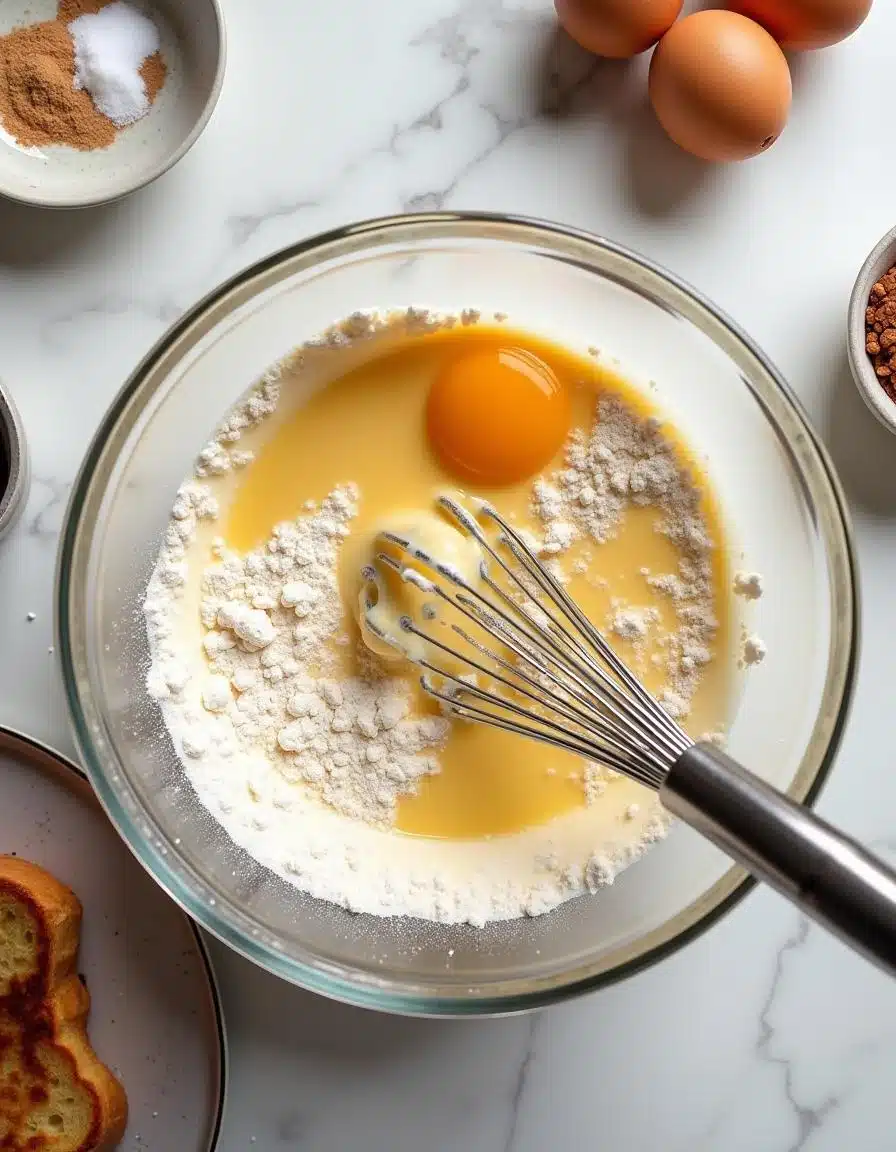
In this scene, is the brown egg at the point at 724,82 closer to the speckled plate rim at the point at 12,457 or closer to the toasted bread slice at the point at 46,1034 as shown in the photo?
the speckled plate rim at the point at 12,457

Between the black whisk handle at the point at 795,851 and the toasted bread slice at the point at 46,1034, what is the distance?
80cm

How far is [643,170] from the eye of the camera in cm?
142

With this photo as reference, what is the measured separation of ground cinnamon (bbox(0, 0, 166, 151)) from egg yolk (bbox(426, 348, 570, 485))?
0.54 metres

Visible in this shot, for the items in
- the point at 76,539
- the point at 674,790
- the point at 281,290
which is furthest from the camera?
the point at 281,290

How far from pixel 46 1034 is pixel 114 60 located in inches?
47.5

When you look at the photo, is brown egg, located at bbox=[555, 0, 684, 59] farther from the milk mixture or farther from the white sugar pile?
the white sugar pile

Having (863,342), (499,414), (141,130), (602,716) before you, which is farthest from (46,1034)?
(863,342)

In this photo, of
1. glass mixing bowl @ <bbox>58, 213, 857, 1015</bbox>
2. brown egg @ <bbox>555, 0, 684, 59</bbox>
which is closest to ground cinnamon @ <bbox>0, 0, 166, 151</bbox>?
glass mixing bowl @ <bbox>58, 213, 857, 1015</bbox>

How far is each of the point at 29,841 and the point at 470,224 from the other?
923 mm

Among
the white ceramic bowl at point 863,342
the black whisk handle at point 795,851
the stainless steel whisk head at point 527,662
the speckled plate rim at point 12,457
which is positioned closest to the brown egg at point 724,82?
the white ceramic bowl at point 863,342

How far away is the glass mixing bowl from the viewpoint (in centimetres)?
124

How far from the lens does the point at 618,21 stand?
51.5 inches

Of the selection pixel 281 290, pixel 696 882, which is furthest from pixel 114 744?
pixel 696 882

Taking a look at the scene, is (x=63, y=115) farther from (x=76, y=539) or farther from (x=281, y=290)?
(x=76, y=539)
